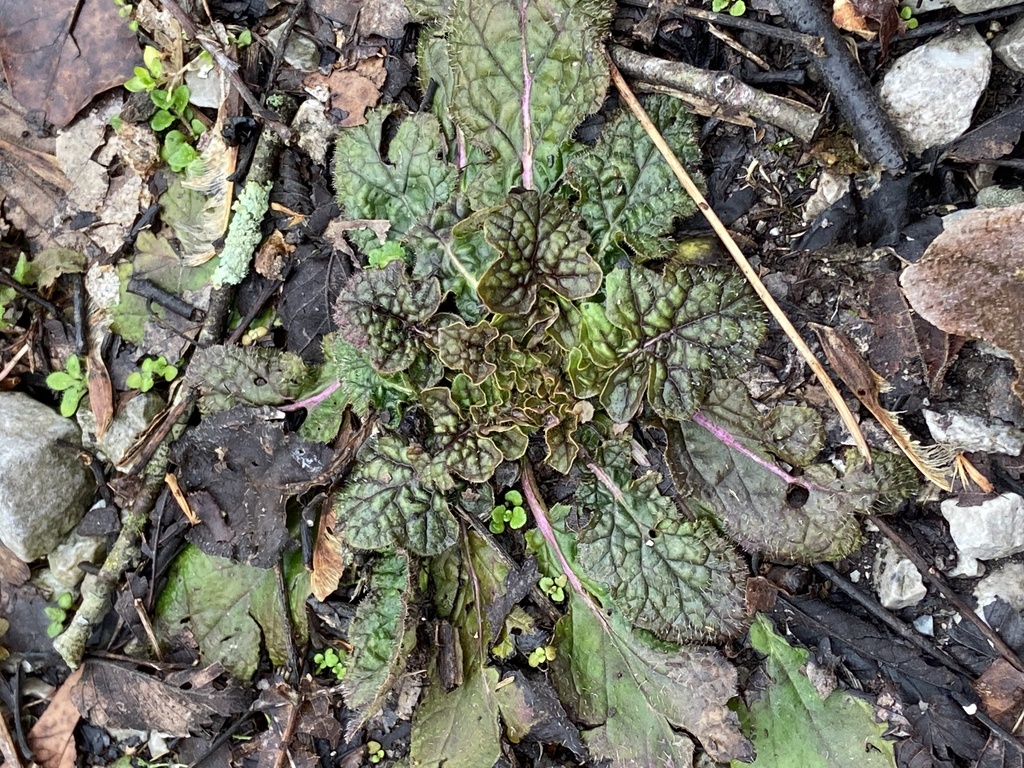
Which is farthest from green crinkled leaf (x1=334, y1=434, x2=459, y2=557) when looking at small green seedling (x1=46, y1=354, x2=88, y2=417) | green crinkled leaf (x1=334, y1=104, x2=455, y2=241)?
small green seedling (x1=46, y1=354, x2=88, y2=417)

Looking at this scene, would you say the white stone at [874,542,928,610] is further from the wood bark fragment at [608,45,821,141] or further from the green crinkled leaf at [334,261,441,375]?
the green crinkled leaf at [334,261,441,375]

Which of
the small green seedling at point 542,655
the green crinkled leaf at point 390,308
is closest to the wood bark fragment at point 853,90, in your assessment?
the green crinkled leaf at point 390,308

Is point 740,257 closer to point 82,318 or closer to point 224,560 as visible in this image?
point 224,560

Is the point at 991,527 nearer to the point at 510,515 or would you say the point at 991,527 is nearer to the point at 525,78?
the point at 510,515

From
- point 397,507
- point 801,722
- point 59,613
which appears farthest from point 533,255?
point 59,613

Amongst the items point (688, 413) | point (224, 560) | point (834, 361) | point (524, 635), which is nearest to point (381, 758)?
point (524, 635)

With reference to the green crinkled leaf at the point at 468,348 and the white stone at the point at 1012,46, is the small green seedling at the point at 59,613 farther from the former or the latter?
the white stone at the point at 1012,46

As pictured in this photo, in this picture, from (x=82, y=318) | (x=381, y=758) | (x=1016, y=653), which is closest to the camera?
(x=1016, y=653)
